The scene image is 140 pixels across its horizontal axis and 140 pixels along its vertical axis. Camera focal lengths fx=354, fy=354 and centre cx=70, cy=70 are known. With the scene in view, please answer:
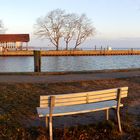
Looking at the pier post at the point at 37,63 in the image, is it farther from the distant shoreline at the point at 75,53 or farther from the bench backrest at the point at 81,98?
the distant shoreline at the point at 75,53

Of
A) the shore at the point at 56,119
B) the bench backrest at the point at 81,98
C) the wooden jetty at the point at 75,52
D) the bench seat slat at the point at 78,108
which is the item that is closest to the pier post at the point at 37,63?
the shore at the point at 56,119

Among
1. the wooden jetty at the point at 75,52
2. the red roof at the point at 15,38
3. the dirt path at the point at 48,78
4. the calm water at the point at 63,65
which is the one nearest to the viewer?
the dirt path at the point at 48,78

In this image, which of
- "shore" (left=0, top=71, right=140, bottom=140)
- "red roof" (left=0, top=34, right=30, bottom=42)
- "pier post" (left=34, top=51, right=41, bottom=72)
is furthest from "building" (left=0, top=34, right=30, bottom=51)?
"shore" (left=0, top=71, right=140, bottom=140)

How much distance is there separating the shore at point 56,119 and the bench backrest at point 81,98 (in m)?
0.55

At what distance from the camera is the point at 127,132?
23.7ft

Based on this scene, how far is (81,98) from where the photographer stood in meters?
7.05

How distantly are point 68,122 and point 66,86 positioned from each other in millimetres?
4210

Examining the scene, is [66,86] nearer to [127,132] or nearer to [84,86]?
[84,86]

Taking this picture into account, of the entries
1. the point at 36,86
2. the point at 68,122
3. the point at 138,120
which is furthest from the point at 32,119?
the point at 36,86

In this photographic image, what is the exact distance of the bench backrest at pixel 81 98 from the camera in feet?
21.8

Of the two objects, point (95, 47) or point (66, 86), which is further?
point (95, 47)

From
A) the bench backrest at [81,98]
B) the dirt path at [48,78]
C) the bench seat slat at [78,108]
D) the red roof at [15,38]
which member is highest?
the red roof at [15,38]

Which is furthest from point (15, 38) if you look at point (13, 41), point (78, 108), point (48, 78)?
point (78, 108)

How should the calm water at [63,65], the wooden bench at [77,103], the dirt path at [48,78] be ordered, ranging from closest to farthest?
the wooden bench at [77,103] → the dirt path at [48,78] → the calm water at [63,65]
